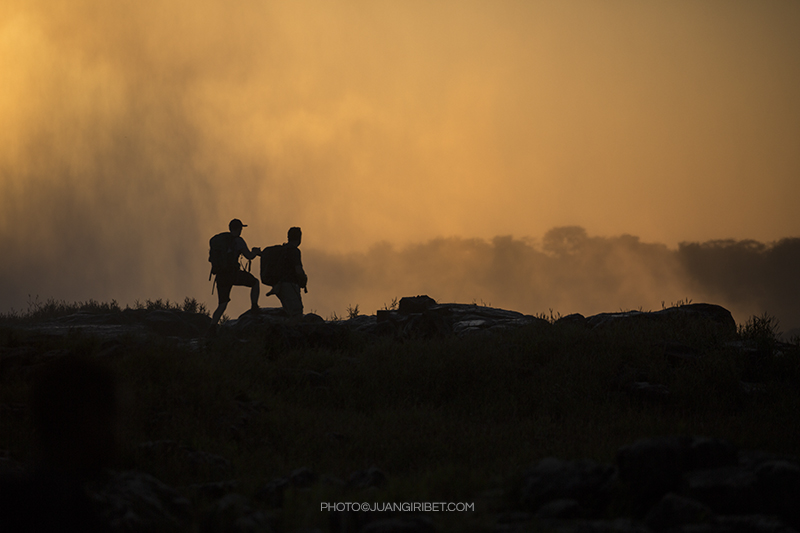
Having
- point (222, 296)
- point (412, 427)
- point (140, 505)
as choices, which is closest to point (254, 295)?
point (222, 296)

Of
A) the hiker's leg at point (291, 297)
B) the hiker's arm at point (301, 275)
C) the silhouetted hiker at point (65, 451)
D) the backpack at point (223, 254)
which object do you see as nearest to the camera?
the silhouetted hiker at point (65, 451)

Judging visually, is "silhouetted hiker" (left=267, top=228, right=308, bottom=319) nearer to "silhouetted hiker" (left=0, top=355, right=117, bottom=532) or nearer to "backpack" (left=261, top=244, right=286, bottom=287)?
"backpack" (left=261, top=244, right=286, bottom=287)

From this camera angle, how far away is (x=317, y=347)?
13.3 metres

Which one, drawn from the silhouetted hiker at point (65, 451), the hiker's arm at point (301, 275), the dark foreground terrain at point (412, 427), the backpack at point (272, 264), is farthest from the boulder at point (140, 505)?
the backpack at point (272, 264)

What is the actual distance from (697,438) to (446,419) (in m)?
4.78

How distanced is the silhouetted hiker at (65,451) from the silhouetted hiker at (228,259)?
489 cm

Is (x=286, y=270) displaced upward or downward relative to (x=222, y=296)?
upward

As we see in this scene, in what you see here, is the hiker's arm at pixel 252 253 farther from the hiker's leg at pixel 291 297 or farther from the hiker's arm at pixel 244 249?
the hiker's leg at pixel 291 297

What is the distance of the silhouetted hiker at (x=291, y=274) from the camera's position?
552 inches

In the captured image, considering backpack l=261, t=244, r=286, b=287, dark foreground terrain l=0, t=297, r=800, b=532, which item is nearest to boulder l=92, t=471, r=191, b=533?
dark foreground terrain l=0, t=297, r=800, b=532

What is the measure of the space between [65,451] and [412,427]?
4563 millimetres

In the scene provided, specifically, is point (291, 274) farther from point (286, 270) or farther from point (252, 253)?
point (252, 253)

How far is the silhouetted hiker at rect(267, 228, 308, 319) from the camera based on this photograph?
1402 centimetres

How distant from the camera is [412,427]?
8602 millimetres
